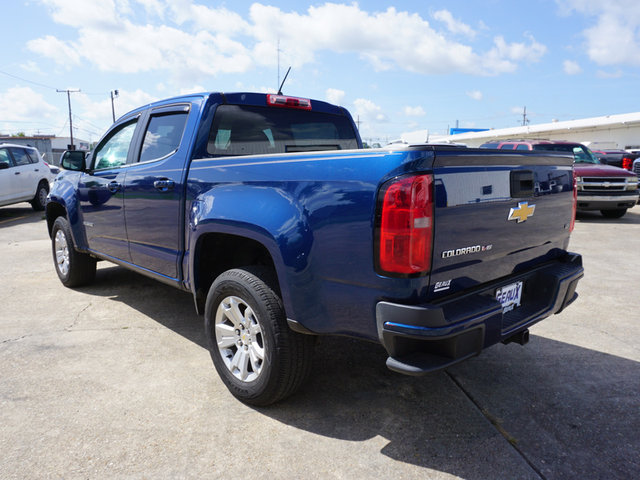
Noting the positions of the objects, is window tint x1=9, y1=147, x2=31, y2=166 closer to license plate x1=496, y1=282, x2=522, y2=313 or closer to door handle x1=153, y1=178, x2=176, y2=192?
door handle x1=153, y1=178, x2=176, y2=192

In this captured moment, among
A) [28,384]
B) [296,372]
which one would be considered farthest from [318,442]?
[28,384]

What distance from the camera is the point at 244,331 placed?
2.94m

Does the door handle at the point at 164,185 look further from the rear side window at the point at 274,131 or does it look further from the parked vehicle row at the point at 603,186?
the parked vehicle row at the point at 603,186

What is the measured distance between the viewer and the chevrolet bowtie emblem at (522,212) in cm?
262

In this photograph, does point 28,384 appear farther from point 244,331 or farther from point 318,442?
point 318,442

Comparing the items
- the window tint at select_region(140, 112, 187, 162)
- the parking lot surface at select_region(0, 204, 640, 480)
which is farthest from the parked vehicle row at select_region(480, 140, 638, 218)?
the window tint at select_region(140, 112, 187, 162)

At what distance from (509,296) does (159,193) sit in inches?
99.3

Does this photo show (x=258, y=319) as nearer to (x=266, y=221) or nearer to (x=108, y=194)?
(x=266, y=221)

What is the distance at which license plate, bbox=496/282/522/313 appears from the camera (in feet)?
8.77

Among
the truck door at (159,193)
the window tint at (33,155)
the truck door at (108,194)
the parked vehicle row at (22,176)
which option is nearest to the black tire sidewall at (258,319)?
the truck door at (159,193)

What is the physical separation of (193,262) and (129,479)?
138 cm

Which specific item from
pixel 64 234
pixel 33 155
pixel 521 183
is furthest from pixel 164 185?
pixel 33 155

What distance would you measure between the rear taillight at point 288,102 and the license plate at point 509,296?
2.22 metres

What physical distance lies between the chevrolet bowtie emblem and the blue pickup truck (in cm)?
1
